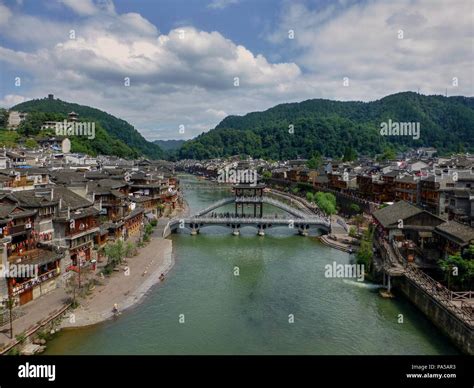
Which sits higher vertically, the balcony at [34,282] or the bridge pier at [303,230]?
the balcony at [34,282]

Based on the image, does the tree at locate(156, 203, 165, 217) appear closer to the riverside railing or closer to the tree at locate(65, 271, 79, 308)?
the tree at locate(65, 271, 79, 308)

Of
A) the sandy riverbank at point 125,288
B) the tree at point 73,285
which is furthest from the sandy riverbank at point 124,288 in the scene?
the tree at point 73,285

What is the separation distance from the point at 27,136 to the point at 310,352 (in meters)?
104

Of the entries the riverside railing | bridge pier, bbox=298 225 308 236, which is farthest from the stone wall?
bridge pier, bbox=298 225 308 236

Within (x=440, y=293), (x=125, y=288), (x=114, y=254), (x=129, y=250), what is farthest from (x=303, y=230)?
(x=125, y=288)

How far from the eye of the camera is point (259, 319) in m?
24.4

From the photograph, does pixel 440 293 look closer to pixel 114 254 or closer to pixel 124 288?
pixel 124 288

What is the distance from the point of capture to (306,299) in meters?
27.9

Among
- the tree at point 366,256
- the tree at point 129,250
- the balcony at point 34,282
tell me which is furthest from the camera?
the tree at point 129,250

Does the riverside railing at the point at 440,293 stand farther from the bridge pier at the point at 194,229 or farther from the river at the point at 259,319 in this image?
the bridge pier at the point at 194,229

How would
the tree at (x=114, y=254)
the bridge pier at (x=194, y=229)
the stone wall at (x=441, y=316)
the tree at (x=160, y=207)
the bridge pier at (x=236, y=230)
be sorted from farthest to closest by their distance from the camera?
the tree at (x=160, y=207) → the bridge pier at (x=236, y=230) → the bridge pier at (x=194, y=229) → the tree at (x=114, y=254) → the stone wall at (x=441, y=316)

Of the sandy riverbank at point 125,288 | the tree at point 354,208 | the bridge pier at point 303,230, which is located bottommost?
the sandy riverbank at point 125,288

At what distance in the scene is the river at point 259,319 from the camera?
21.0 meters

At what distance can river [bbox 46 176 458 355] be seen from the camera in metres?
21.0
